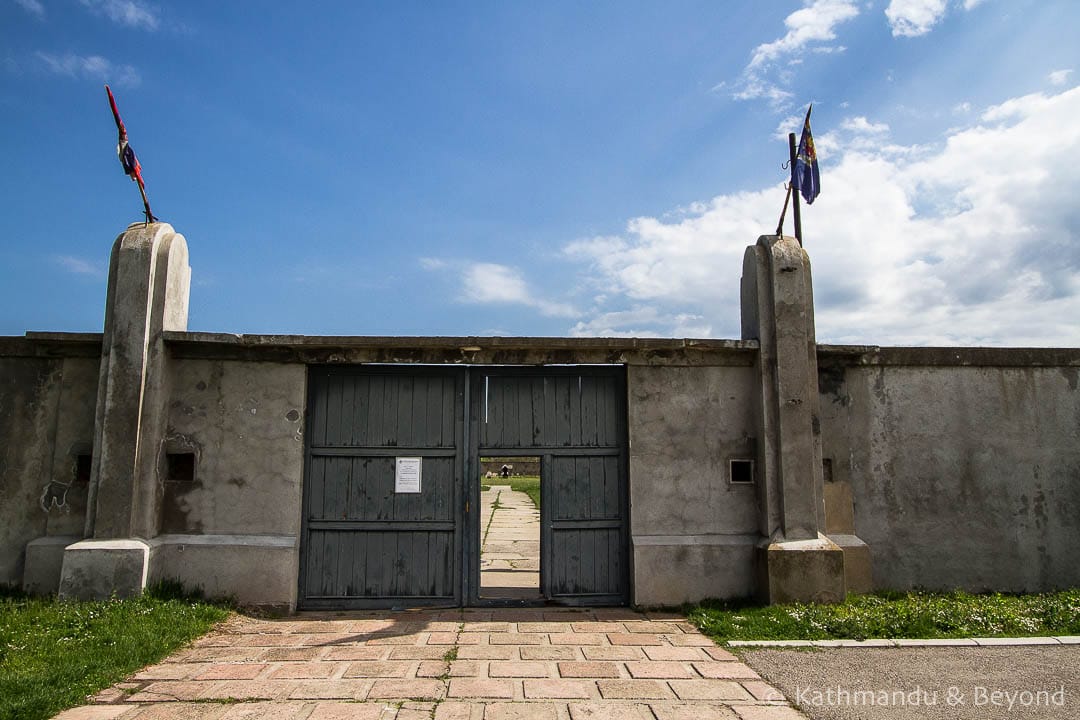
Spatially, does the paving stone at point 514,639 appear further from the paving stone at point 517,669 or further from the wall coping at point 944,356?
the wall coping at point 944,356

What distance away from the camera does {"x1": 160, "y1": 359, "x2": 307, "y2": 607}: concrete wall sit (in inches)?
306

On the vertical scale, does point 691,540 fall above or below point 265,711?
above

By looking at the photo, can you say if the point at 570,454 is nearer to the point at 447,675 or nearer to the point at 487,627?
the point at 487,627

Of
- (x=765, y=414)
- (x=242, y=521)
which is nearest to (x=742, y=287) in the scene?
(x=765, y=414)

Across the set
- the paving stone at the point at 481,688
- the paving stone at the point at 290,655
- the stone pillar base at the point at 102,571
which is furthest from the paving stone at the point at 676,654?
the stone pillar base at the point at 102,571

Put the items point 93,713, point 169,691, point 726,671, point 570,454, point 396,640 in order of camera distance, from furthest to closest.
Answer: point 570,454 → point 396,640 → point 726,671 → point 169,691 → point 93,713

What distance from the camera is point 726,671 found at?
18.5ft

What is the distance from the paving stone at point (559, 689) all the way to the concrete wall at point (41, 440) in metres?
5.38

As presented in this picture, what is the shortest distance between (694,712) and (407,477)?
444 cm

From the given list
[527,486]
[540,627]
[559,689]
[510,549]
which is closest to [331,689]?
[559,689]

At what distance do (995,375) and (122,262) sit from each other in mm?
10186

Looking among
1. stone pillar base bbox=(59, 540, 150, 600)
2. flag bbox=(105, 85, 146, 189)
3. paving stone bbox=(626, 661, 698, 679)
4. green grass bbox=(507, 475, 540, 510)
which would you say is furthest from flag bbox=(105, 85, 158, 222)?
green grass bbox=(507, 475, 540, 510)

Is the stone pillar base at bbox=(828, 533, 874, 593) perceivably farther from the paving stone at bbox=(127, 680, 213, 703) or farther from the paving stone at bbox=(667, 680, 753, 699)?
the paving stone at bbox=(127, 680, 213, 703)

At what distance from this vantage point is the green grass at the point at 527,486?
24.3 metres
